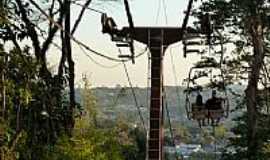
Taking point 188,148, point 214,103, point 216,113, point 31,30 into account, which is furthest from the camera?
point 188,148

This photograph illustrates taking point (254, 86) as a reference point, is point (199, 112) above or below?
below

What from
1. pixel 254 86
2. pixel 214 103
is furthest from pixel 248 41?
pixel 214 103

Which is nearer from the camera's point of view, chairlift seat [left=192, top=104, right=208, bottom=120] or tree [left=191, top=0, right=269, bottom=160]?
chairlift seat [left=192, top=104, right=208, bottom=120]

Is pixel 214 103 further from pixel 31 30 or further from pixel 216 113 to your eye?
pixel 31 30

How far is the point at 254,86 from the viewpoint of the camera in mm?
14016

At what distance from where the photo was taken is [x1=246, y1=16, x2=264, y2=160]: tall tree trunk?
13.4m

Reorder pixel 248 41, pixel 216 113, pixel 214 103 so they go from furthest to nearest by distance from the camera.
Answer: pixel 248 41
pixel 214 103
pixel 216 113

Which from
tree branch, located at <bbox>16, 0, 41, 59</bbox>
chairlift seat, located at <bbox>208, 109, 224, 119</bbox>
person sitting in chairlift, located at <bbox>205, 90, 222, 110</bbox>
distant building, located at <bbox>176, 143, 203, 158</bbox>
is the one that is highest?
tree branch, located at <bbox>16, 0, 41, 59</bbox>

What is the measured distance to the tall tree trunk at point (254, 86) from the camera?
13.4 m

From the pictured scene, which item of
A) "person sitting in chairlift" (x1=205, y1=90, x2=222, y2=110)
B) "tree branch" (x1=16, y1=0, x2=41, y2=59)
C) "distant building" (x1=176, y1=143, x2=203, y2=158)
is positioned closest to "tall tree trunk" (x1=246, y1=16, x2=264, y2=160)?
"distant building" (x1=176, y1=143, x2=203, y2=158)

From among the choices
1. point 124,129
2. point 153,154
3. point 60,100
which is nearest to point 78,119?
point 60,100

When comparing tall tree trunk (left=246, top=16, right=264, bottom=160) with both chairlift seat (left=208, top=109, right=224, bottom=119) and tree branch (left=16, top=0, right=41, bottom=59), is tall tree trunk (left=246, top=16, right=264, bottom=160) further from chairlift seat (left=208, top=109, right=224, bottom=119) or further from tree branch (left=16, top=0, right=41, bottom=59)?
tree branch (left=16, top=0, right=41, bottom=59)

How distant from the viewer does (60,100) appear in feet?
37.0

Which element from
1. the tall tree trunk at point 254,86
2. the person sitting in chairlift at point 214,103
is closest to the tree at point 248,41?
the tall tree trunk at point 254,86
